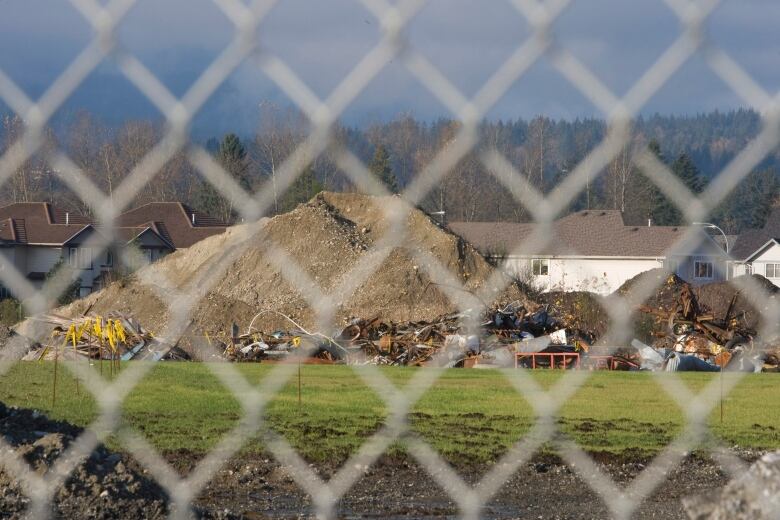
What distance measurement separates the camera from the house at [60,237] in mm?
1668

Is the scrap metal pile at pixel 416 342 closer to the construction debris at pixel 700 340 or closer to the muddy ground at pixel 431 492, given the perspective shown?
the construction debris at pixel 700 340

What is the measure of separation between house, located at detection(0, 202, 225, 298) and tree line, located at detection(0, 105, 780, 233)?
70 millimetres

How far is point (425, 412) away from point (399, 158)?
1019 centimetres

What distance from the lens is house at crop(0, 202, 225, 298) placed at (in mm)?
1668

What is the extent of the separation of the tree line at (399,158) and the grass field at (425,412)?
19.8ft

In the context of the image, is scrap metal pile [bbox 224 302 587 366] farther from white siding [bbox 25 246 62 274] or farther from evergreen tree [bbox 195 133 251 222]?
evergreen tree [bbox 195 133 251 222]

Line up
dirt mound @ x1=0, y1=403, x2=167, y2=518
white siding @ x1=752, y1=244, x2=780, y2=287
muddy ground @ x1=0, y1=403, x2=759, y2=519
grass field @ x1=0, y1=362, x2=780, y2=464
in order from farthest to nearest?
grass field @ x1=0, y1=362, x2=780, y2=464
muddy ground @ x1=0, y1=403, x2=759, y2=519
white siding @ x1=752, y1=244, x2=780, y2=287
dirt mound @ x1=0, y1=403, x2=167, y2=518

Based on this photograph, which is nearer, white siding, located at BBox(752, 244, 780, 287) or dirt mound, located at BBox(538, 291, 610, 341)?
white siding, located at BBox(752, 244, 780, 287)

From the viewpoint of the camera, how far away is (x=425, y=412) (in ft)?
38.1

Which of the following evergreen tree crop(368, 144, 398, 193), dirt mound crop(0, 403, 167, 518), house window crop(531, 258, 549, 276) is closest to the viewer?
evergreen tree crop(368, 144, 398, 193)

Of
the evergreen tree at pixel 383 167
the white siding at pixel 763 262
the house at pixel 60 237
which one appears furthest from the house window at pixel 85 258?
the white siding at pixel 763 262

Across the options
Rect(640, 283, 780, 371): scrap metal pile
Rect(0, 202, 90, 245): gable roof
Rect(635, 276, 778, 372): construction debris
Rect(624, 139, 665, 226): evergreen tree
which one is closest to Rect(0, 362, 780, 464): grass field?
Rect(635, 276, 778, 372): construction debris

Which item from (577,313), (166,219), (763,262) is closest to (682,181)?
(166,219)

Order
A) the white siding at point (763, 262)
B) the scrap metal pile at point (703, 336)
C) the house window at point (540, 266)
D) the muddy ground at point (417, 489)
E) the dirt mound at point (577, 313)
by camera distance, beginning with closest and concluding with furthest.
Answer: the house window at point (540, 266)
the white siding at point (763, 262)
the muddy ground at point (417, 489)
the scrap metal pile at point (703, 336)
the dirt mound at point (577, 313)
